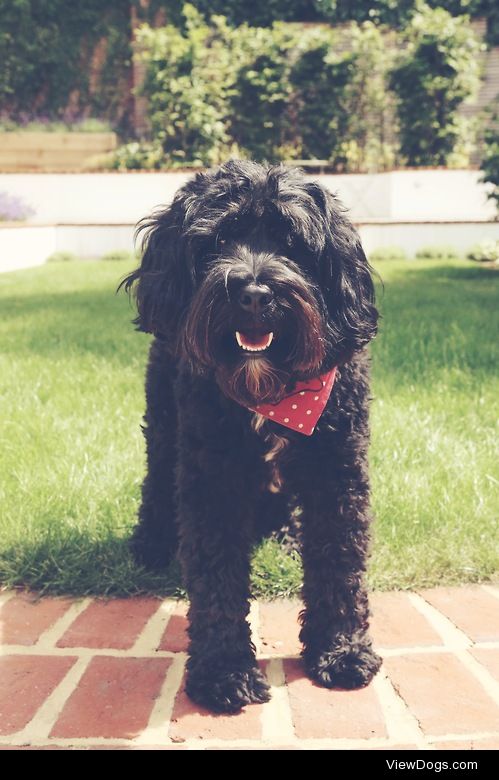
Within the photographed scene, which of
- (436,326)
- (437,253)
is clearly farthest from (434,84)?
(436,326)

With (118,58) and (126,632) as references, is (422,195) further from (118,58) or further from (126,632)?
(126,632)

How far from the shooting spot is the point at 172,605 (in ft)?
10.0

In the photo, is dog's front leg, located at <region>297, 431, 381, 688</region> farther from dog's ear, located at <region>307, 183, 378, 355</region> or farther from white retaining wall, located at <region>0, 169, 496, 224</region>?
white retaining wall, located at <region>0, 169, 496, 224</region>

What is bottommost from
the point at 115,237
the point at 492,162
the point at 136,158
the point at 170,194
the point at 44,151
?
the point at 115,237

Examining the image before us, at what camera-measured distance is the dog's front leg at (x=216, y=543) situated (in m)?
2.49

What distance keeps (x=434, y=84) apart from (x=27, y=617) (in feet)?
53.3

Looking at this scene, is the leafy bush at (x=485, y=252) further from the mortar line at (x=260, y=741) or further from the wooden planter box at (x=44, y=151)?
the mortar line at (x=260, y=741)

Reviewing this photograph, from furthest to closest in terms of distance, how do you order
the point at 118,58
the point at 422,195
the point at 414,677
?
the point at 118,58
the point at 422,195
the point at 414,677

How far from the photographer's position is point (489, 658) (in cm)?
261

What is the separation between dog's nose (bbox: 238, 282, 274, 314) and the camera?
226cm

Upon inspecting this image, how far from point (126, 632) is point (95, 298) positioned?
7.11 meters

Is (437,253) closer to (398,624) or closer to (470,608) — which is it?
(470,608)

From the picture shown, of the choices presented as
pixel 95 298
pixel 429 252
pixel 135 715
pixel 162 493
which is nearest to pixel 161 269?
pixel 162 493

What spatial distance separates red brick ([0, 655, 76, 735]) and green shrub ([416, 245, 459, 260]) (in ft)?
41.8
